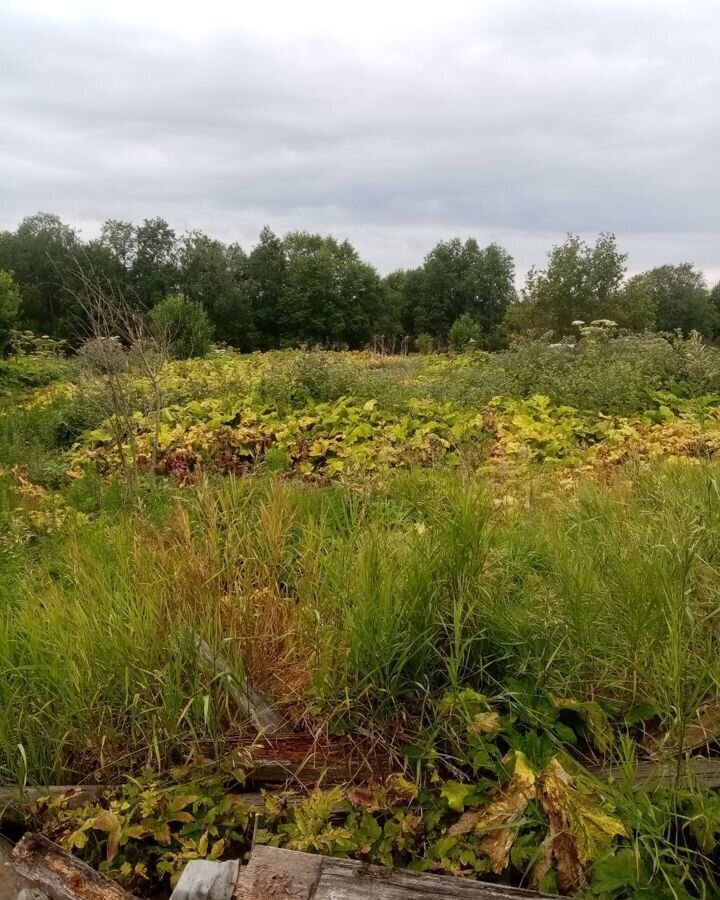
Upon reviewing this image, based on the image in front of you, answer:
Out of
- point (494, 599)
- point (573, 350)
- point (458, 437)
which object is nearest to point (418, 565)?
point (494, 599)

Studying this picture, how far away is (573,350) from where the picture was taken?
37.3 feet

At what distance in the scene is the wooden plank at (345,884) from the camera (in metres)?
1.46

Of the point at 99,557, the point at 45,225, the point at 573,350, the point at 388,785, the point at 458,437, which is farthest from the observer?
the point at 45,225

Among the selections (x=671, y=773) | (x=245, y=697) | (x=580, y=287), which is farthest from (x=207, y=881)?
(x=580, y=287)

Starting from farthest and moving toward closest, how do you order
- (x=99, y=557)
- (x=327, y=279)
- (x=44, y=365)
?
(x=327, y=279) → (x=44, y=365) → (x=99, y=557)

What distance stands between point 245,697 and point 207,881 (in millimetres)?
655

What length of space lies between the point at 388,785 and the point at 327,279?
151ft

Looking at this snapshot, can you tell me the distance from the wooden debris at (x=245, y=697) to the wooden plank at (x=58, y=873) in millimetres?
587

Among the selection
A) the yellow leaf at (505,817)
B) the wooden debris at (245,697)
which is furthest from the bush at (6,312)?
the yellow leaf at (505,817)

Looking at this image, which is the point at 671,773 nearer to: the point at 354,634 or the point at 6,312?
the point at 354,634

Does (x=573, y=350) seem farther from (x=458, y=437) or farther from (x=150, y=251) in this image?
(x=150, y=251)

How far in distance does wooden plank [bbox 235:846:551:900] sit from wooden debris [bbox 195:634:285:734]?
0.55 metres

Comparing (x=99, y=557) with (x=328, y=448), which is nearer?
(x=99, y=557)

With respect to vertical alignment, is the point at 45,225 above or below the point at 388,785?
above
